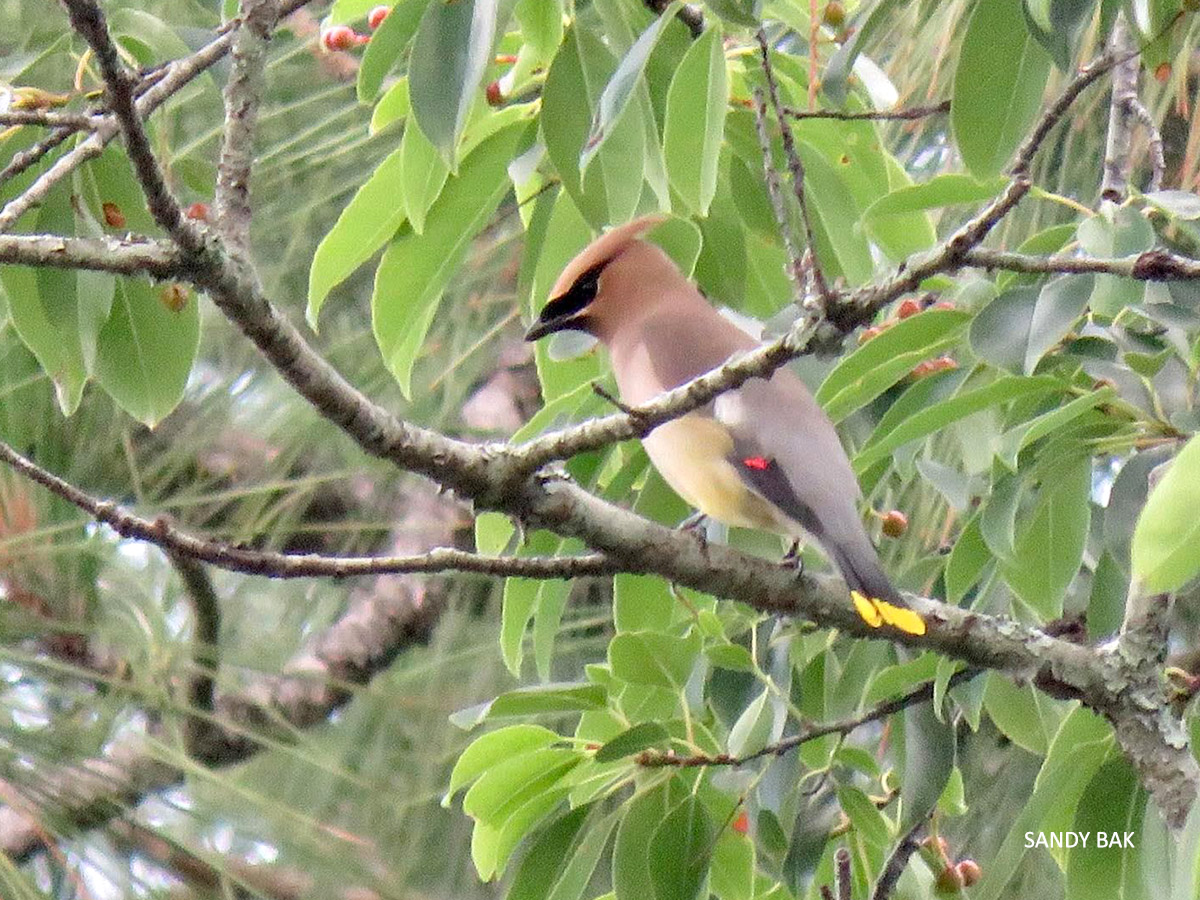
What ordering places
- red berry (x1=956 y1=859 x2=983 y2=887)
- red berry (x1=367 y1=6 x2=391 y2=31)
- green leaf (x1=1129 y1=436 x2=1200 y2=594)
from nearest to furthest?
green leaf (x1=1129 y1=436 x2=1200 y2=594) < red berry (x1=367 y1=6 x2=391 y2=31) < red berry (x1=956 y1=859 x2=983 y2=887)

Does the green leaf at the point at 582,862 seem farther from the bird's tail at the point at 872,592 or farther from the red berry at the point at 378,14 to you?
the red berry at the point at 378,14

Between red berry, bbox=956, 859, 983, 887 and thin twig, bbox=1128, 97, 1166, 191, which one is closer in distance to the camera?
thin twig, bbox=1128, 97, 1166, 191

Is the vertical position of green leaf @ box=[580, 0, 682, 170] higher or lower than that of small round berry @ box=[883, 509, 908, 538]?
higher

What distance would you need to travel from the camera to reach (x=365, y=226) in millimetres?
1769

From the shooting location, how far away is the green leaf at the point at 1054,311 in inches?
57.3

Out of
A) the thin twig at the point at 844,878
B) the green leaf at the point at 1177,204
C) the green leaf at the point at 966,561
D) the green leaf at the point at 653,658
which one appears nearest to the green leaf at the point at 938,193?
the green leaf at the point at 1177,204

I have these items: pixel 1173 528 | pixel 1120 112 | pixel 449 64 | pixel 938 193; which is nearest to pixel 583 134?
pixel 449 64

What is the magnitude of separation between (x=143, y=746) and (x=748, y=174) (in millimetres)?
1148

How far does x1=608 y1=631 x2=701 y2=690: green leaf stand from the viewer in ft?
5.56

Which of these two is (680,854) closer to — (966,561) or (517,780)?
(517,780)

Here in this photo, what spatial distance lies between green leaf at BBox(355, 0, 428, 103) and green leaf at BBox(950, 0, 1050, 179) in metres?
0.47

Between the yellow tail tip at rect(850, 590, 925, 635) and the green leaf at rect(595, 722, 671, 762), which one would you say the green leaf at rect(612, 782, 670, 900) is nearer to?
the green leaf at rect(595, 722, 671, 762)

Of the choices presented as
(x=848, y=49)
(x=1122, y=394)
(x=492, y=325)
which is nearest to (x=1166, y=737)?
(x=1122, y=394)

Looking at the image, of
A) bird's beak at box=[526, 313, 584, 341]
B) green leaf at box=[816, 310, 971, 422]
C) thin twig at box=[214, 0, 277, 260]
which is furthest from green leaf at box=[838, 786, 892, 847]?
thin twig at box=[214, 0, 277, 260]
